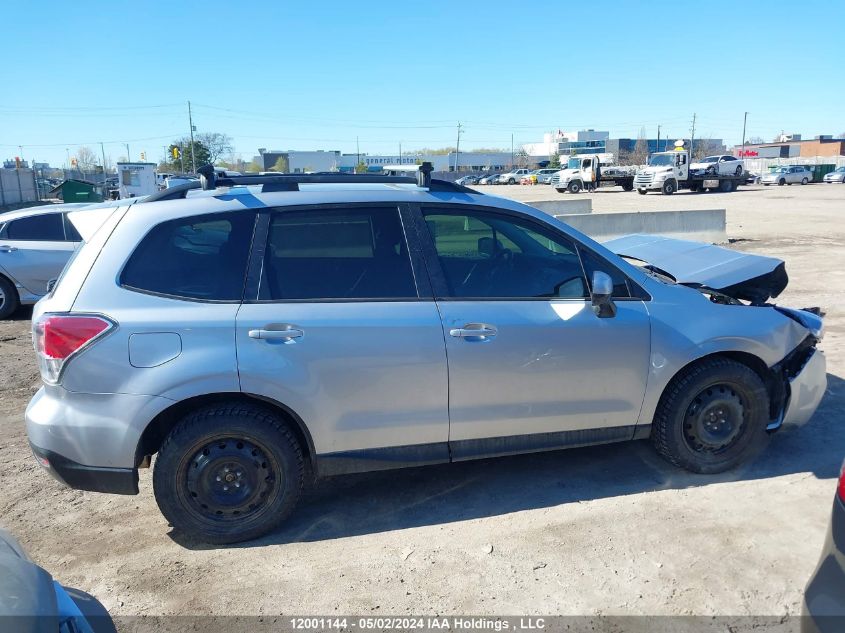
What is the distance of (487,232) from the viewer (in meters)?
4.29

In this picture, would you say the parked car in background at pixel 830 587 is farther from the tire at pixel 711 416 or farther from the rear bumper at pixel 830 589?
the tire at pixel 711 416

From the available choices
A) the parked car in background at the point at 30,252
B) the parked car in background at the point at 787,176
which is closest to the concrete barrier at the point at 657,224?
the parked car in background at the point at 30,252

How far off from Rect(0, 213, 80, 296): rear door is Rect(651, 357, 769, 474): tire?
28.1 ft

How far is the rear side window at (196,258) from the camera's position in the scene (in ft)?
11.7

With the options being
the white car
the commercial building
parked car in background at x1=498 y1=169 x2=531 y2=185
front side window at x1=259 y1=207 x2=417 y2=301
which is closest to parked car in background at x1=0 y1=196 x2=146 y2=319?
front side window at x1=259 y1=207 x2=417 y2=301

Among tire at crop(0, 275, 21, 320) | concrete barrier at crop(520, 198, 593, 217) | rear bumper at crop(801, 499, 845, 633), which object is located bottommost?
tire at crop(0, 275, 21, 320)

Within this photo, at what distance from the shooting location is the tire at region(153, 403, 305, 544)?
3.53 meters

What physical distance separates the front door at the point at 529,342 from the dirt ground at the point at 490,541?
1.54 ft

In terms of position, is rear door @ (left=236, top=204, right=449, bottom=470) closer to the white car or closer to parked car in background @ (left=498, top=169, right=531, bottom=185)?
the white car

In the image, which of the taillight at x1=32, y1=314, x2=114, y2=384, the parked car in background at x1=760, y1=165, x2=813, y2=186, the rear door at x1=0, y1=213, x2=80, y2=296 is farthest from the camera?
the parked car in background at x1=760, y1=165, x2=813, y2=186

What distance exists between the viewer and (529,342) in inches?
151

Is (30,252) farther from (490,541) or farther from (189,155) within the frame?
(189,155)

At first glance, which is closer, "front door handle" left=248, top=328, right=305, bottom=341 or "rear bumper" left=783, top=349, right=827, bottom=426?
"front door handle" left=248, top=328, right=305, bottom=341

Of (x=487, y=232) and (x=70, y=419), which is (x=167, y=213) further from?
(x=487, y=232)
